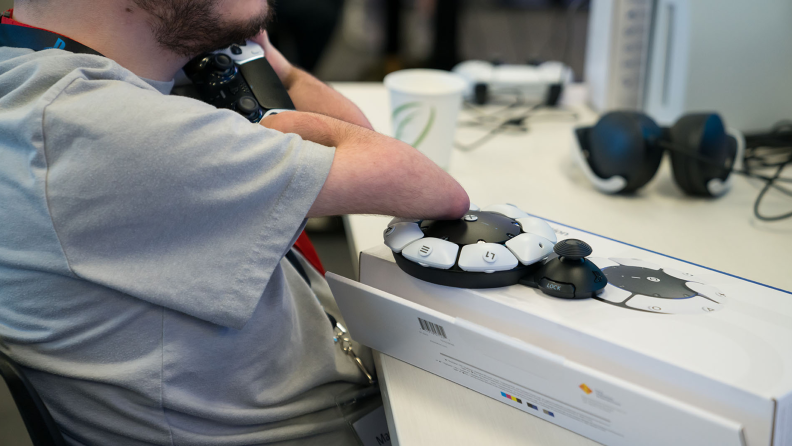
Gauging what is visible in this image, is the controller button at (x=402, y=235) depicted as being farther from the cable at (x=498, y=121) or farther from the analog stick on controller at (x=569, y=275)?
the cable at (x=498, y=121)

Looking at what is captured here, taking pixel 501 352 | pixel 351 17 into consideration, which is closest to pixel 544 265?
pixel 501 352

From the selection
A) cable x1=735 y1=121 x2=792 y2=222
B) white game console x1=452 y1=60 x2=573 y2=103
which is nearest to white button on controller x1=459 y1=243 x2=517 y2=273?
cable x1=735 y1=121 x2=792 y2=222

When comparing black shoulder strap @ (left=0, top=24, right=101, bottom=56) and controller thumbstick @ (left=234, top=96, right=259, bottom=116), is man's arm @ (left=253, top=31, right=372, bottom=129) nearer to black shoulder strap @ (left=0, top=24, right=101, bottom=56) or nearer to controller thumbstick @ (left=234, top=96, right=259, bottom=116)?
controller thumbstick @ (left=234, top=96, right=259, bottom=116)

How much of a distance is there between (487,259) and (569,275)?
2.7 inches

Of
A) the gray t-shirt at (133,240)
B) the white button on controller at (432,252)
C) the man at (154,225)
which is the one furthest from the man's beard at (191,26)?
the white button on controller at (432,252)

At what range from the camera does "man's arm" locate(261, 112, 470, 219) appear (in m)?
0.52

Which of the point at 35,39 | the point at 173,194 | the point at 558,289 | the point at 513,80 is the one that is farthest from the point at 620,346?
the point at 513,80

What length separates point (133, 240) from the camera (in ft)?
1.56

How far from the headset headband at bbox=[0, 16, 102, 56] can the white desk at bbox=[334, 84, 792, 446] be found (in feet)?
1.21

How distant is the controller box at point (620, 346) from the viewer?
15.1 inches

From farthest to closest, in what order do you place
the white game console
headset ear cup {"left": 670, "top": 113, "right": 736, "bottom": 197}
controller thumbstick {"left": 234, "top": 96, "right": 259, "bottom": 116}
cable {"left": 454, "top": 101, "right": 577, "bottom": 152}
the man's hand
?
the white game console, cable {"left": 454, "top": 101, "right": 577, "bottom": 152}, the man's hand, headset ear cup {"left": 670, "top": 113, "right": 736, "bottom": 197}, controller thumbstick {"left": 234, "top": 96, "right": 259, "bottom": 116}

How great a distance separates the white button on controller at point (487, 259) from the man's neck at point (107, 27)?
0.40m

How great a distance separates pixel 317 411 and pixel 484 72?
87cm

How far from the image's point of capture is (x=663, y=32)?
104 cm
